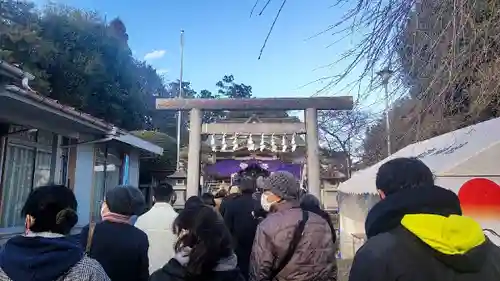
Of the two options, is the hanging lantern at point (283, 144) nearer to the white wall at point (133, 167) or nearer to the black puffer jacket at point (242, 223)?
the white wall at point (133, 167)

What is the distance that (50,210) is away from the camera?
6.50ft

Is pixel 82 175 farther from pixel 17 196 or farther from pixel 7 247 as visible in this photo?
pixel 7 247

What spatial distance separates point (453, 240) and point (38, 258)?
1.74m

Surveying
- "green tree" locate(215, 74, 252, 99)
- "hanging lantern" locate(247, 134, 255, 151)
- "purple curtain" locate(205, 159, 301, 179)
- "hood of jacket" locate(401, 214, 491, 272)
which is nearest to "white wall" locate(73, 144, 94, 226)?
"hanging lantern" locate(247, 134, 255, 151)

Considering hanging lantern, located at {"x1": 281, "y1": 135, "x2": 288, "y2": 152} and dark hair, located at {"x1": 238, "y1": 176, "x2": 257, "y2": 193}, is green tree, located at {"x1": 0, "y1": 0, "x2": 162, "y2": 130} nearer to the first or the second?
hanging lantern, located at {"x1": 281, "y1": 135, "x2": 288, "y2": 152}

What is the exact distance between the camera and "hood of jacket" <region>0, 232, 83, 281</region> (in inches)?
70.8

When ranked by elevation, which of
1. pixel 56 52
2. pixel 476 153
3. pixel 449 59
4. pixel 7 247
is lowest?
pixel 7 247

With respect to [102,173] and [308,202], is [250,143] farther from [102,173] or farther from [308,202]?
[308,202]

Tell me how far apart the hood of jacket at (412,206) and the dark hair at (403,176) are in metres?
0.05

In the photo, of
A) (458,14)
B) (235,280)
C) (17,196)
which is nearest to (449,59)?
(458,14)

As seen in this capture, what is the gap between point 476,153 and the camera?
4586mm

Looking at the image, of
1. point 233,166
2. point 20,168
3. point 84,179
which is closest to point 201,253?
point 20,168

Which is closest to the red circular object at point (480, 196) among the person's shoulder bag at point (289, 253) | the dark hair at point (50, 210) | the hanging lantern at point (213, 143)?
the person's shoulder bag at point (289, 253)

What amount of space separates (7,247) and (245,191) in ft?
10.6
